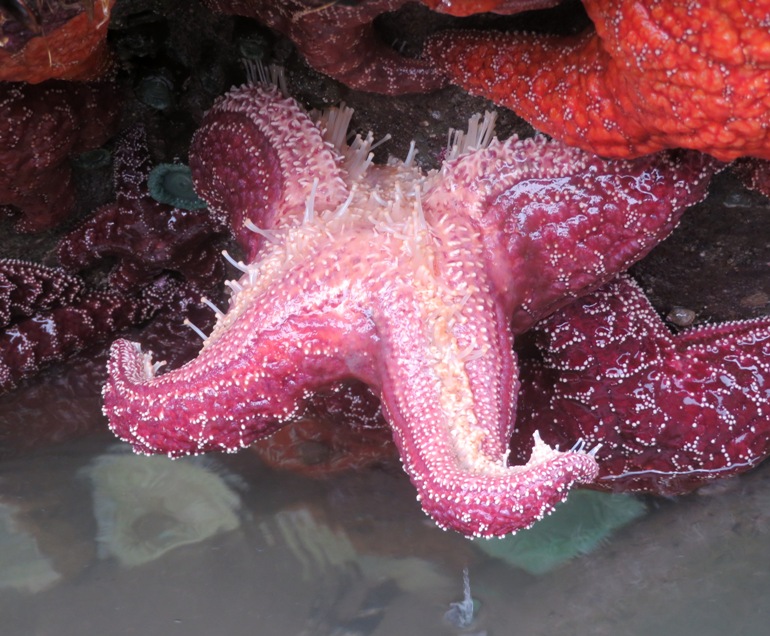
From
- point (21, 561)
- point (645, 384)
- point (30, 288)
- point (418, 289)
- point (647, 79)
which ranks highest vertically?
point (647, 79)

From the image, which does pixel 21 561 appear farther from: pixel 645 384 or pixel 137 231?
pixel 645 384

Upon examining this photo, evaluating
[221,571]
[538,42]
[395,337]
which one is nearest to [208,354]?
[395,337]

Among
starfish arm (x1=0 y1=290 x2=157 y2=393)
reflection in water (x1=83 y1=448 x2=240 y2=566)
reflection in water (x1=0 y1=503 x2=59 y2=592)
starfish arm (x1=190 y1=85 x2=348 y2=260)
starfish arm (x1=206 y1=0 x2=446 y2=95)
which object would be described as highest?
starfish arm (x1=206 y1=0 x2=446 y2=95)

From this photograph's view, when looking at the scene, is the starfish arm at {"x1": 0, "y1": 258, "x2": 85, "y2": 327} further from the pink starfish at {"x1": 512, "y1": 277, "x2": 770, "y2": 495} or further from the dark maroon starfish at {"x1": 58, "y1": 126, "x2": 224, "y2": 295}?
the pink starfish at {"x1": 512, "y1": 277, "x2": 770, "y2": 495}

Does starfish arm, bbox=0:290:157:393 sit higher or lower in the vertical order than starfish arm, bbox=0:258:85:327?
lower

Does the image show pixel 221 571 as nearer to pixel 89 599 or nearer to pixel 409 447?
pixel 89 599

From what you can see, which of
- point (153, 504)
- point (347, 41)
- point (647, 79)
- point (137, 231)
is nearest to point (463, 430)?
point (647, 79)

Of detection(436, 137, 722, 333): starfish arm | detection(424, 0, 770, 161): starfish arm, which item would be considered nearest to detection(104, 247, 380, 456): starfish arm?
detection(436, 137, 722, 333): starfish arm
